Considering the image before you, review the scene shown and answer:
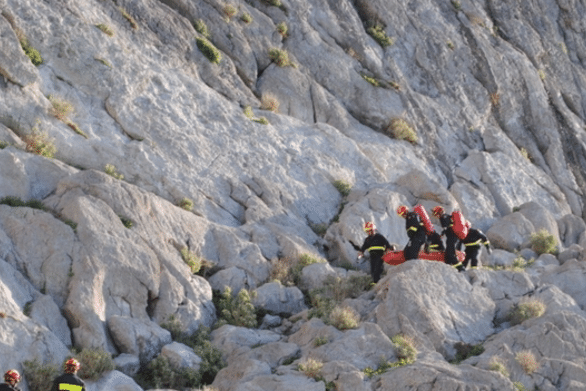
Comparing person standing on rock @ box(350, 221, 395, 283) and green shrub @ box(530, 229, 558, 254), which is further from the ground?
green shrub @ box(530, 229, 558, 254)

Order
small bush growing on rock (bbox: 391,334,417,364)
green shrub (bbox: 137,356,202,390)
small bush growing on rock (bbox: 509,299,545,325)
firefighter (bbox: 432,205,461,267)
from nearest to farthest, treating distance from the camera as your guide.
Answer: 1. green shrub (bbox: 137,356,202,390)
2. small bush growing on rock (bbox: 391,334,417,364)
3. small bush growing on rock (bbox: 509,299,545,325)
4. firefighter (bbox: 432,205,461,267)

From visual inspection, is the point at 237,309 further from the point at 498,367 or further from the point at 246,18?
the point at 246,18

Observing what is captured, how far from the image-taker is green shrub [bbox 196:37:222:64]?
90.2 ft

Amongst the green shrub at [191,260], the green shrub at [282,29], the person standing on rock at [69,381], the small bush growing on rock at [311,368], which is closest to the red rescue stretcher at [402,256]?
the green shrub at [191,260]

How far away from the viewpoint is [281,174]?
25359 millimetres

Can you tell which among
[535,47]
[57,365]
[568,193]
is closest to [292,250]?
→ [57,365]

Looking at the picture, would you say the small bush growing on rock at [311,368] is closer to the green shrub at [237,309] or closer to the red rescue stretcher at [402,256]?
the green shrub at [237,309]

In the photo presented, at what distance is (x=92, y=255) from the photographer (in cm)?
1747

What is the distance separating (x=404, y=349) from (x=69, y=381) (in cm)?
681

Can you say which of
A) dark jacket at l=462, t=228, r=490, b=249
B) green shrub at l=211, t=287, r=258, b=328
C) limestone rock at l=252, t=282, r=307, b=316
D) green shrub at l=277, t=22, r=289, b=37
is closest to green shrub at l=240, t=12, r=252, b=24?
green shrub at l=277, t=22, r=289, b=37

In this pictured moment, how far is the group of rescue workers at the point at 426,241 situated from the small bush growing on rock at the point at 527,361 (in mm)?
5045

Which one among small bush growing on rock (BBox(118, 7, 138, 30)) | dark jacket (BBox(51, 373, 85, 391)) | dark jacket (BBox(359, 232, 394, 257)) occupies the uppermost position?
dark jacket (BBox(359, 232, 394, 257))

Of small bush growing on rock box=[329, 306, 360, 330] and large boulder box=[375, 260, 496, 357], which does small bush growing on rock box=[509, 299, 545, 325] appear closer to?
large boulder box=[375, 260, 496, 357]

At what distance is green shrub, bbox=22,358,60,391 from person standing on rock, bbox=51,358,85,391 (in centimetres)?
117
